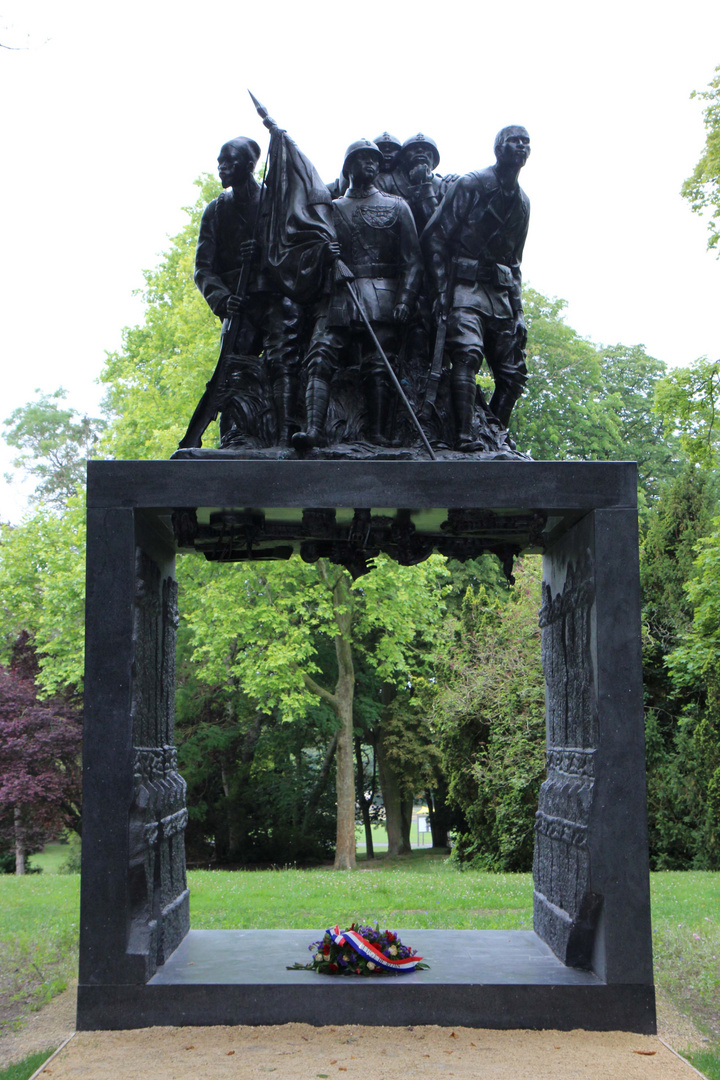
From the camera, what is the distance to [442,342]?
6.65 meters

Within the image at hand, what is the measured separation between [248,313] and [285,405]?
0.77m

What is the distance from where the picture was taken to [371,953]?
582cm

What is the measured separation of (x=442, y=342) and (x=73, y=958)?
552 cm

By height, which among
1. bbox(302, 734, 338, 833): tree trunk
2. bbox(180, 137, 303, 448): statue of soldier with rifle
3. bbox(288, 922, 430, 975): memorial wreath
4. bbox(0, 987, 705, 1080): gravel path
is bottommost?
bbox(302, 734, 338, 833): tree trunk

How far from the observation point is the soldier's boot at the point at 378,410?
6590mm

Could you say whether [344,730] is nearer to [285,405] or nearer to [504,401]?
[504,401]

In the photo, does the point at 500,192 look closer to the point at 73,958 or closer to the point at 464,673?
the point at 73,958

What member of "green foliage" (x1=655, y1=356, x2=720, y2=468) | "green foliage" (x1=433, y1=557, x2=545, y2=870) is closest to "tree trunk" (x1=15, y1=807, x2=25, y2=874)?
"green foliage" (x1=433, y1=557, x2=545, y2=870)

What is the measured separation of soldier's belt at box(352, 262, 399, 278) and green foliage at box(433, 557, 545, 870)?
10.6 m

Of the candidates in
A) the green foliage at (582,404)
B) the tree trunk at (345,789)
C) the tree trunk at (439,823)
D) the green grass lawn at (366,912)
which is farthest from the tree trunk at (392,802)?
the green grass lawn at (366,912)

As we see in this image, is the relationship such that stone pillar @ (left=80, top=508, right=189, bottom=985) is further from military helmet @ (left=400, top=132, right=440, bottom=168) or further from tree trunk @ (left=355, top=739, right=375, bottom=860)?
tree trunk @ (left=355, top=739, right=375, bottom=860)

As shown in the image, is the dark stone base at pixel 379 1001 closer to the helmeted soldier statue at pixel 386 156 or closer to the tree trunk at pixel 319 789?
the helmeted soldier statue at pixel 386 156

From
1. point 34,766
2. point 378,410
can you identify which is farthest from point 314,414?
point 34,766

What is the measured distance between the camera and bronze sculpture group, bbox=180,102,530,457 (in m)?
6.57
